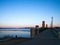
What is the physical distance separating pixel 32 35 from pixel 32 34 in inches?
7.3

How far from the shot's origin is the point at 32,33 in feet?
58.3

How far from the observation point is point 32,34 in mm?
17828

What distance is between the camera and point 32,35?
58.9 ft

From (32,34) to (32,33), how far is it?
138 millimetres

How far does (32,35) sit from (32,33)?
1.04 feet
